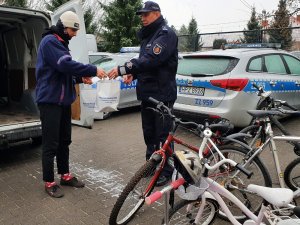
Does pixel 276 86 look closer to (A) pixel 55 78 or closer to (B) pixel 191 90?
(B) pixel 191 90

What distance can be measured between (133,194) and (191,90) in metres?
3.21

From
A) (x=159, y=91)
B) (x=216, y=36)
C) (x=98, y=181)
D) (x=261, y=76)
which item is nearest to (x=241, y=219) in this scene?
(x=159, y=91)

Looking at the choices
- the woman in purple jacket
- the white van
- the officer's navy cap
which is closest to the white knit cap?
the woman in purple jacket

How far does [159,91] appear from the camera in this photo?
4.16 metres

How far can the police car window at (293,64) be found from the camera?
23.4ft

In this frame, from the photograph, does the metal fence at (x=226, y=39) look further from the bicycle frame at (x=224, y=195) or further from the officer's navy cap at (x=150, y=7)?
the bicycle frame at (x=224, y=195)

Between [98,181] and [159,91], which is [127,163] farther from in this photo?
[159,91]

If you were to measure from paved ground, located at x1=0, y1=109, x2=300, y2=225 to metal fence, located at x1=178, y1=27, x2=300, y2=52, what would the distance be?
10.1 m

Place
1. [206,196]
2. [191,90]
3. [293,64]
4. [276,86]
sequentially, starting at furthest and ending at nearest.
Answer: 1. [293,64]
2. [276,86]
3. [191,90]
4. [206,196]

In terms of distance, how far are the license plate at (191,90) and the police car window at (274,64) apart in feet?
4.78

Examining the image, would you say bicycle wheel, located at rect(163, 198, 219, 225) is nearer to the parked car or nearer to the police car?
the police car

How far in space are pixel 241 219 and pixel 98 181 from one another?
2.12 metres

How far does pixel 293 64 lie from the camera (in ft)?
23.7

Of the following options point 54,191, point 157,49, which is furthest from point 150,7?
point 54,191
